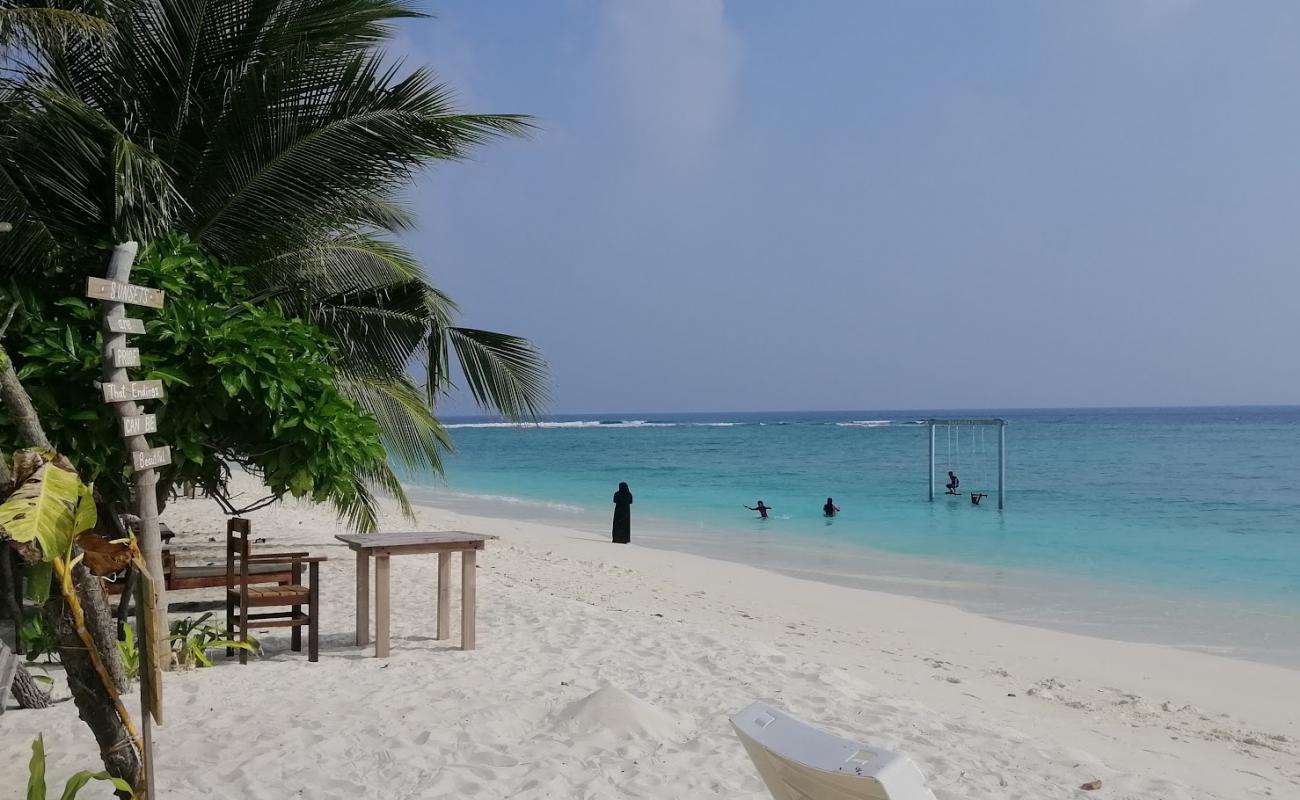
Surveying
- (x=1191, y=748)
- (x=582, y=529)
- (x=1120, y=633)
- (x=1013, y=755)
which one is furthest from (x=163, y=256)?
(x=582, y=529)

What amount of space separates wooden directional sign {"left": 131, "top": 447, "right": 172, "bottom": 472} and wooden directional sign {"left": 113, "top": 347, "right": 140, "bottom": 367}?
46cm

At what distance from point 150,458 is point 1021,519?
1881 cm

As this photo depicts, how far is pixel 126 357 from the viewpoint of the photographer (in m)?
5.16

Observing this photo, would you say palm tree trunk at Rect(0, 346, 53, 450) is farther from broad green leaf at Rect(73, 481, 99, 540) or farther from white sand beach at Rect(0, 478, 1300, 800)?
white sand beach at Rect(0, 478, 1300, 800)

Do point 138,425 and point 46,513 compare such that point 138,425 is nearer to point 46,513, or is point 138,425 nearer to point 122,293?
point 122,293

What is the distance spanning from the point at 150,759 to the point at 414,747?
151cm

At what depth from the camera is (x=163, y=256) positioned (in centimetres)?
605

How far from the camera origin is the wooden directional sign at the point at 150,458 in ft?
17.1

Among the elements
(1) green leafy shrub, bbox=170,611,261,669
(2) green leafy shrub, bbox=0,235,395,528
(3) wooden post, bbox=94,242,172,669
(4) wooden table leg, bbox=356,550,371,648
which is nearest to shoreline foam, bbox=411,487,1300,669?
(4) wooden table leg, bbox=356,550,371,648

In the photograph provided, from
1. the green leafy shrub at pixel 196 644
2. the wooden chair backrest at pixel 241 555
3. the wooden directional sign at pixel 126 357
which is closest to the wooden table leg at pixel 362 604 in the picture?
the green leafy shrub at pixel 196 644

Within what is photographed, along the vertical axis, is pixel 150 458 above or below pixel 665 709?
above

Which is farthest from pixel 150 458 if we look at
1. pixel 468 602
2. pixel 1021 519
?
pixel 1021 519

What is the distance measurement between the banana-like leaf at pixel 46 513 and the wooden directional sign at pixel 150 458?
2.89m

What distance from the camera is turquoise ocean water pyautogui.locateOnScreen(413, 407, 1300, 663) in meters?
11.4
